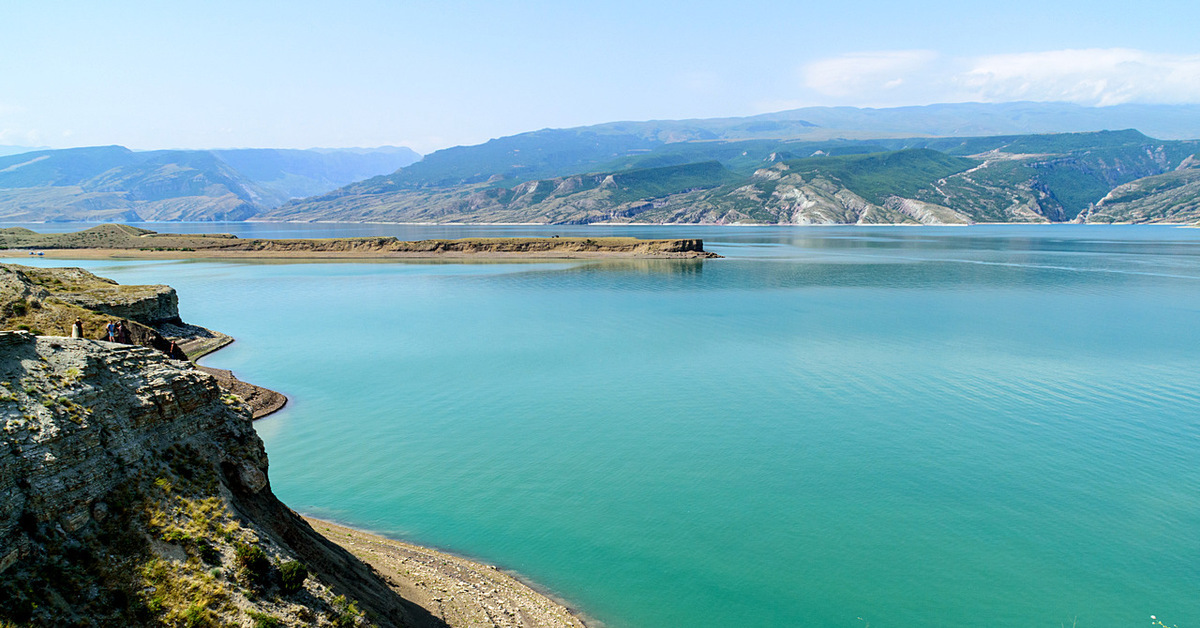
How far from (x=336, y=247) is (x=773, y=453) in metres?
156

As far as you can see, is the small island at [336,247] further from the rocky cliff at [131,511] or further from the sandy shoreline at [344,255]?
the rocky cliff at [131,511]

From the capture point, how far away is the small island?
155750mm

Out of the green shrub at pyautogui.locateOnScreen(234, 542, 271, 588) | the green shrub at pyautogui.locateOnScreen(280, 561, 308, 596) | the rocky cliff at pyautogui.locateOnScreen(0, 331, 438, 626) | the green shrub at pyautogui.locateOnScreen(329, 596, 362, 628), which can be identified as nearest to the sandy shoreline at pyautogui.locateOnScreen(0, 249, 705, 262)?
the rocky cliff at pyautogui.locateOnScreen(0, 331, 438, 626)

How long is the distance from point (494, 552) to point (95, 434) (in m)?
13.0

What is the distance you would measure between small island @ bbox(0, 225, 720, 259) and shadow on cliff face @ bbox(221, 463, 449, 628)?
139m

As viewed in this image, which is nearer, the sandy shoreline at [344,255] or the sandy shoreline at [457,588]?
the sandy shoreline at [457,588]

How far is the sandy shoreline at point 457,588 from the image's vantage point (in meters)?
17.3

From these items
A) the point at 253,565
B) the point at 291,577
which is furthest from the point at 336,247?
the point at 291,577

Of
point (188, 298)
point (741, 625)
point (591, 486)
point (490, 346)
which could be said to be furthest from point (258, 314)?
point (741, 625)

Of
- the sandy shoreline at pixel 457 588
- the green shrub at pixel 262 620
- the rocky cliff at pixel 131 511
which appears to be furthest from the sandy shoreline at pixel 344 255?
the green shrub at pixel 262 620

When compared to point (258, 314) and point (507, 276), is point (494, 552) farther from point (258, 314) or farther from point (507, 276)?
point (507, 276)

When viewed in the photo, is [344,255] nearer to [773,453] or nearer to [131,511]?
[773,453]

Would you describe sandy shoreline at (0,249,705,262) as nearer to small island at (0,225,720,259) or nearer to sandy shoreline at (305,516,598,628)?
small island at (0,225,720,259)

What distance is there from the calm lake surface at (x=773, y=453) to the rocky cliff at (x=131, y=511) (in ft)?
29.8
